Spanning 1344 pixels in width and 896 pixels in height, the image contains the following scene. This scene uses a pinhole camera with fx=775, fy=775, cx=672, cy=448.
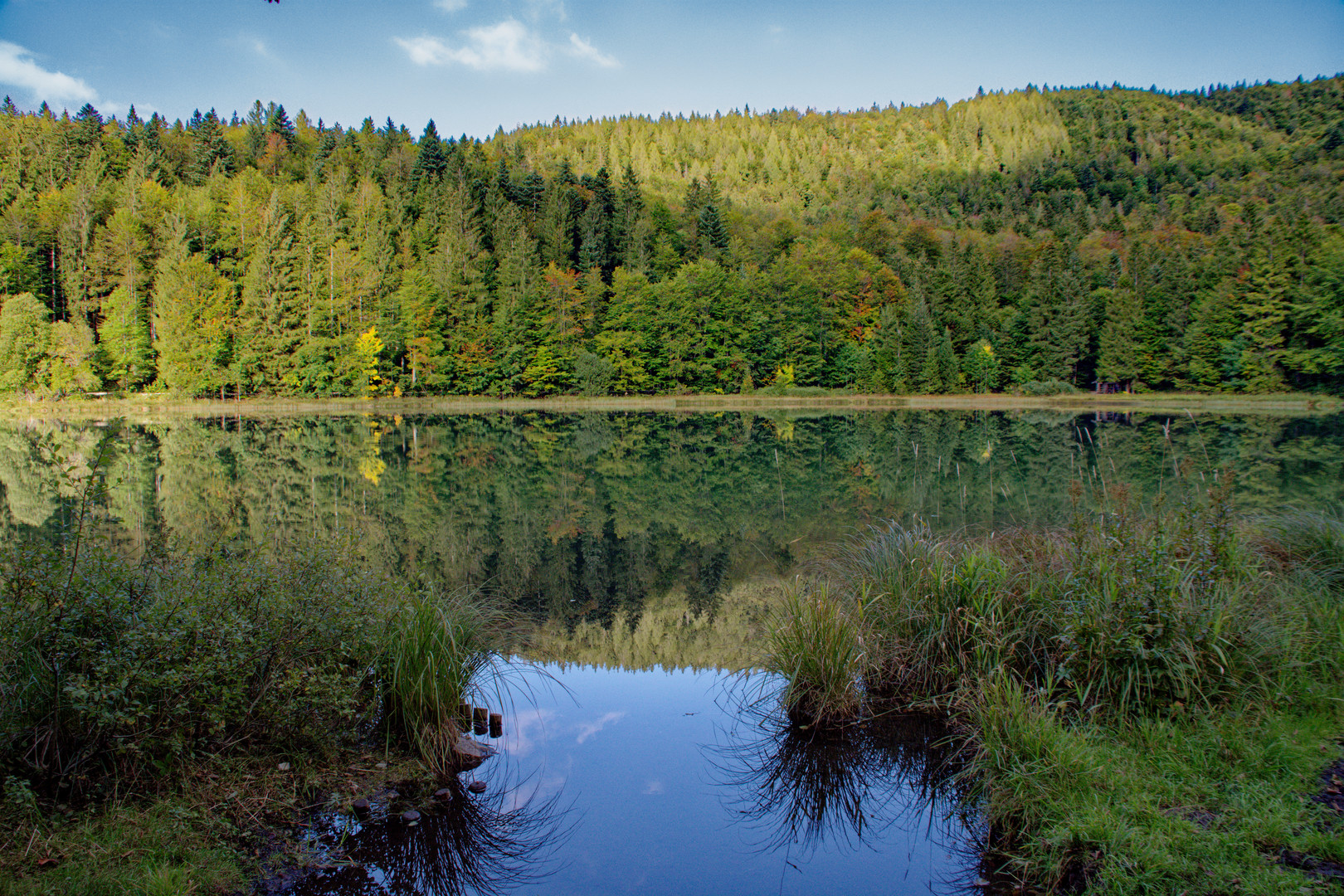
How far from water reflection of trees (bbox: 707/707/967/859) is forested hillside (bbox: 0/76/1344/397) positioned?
47389 mm

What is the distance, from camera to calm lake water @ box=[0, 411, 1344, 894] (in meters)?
4.05

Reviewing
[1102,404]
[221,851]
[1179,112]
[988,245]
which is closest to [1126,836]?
[221,851]

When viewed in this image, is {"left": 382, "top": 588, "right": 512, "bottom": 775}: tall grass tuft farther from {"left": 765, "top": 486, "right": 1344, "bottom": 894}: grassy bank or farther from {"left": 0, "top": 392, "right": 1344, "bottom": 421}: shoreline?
{"left": 0, "top": 392, "right": 1344, "bottom": 421}: shoreline

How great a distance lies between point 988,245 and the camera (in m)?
72.9

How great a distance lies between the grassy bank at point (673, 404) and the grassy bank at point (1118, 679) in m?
41.4

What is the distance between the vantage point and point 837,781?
4730 millimetres

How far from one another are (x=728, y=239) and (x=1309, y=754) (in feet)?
225

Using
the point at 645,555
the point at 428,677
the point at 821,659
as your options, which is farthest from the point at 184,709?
the point at 645,555

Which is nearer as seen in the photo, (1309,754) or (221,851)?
(221,851)

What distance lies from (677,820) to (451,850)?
1249 mm

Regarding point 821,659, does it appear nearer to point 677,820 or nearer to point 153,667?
point 677,820

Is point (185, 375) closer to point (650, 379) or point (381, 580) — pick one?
point (650, 379)

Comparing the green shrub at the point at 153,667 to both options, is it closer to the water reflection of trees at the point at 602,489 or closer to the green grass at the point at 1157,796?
the water reflection of trees at the point at 602,489

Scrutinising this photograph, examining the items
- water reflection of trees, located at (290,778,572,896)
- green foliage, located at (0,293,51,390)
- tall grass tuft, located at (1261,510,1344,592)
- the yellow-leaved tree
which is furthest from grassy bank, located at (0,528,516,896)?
green foliage, located at (0,293,51,390)
